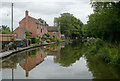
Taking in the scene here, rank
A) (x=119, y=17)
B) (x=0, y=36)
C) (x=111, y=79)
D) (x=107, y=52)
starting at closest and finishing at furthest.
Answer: (x=111, y=79) < (x=119, y=17) < (x=107, y=52) < (x=0, y=36)

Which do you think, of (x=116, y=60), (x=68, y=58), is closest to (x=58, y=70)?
(x=116, y=60)

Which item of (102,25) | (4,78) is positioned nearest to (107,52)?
→ (102,25)

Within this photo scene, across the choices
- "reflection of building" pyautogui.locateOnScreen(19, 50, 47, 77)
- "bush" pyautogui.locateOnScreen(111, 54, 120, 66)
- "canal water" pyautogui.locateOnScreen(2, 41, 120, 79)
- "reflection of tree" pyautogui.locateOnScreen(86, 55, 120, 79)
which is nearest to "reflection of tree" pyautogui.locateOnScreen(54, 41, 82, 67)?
"canal water" pyautogui.locateOnScreen(2, 41, 120, 79)

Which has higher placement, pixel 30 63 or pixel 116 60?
pixel 116 60

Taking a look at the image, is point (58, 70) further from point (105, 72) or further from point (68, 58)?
point (68, 58)

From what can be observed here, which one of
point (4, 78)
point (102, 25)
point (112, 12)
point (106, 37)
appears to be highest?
point (112, 12)

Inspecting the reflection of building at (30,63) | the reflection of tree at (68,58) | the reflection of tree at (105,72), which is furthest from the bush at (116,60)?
the reflection of building at (30,63)

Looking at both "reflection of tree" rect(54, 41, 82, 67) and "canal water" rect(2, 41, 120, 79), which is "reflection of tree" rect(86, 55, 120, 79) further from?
"reflection of tree" rect(54, 41, 82, 67)

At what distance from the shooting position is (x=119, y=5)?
1024cm

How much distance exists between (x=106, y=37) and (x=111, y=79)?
4.23 meters

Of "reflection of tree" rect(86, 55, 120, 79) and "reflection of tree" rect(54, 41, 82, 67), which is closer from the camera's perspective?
"reflection of tree" rect(86, 55, 120, 79)

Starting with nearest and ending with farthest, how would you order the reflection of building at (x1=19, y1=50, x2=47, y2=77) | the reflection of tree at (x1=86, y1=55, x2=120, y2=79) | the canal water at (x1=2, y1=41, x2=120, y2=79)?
the reflection of tree at (x1=86, y1=55, x2=120, y2=79), the canal water at (x1=2, y1=41, x2=120, y2=79), the reflection of building at (x1=19, y1=50, x2=47, y2=77)

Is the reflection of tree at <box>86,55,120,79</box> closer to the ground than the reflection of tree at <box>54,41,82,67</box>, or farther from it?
farther from it

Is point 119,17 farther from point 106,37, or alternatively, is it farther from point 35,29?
point 35,29
